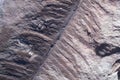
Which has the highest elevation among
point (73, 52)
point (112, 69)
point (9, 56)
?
point (9, 56)

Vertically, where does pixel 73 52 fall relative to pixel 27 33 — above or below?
below

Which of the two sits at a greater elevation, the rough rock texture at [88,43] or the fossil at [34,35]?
the fossil at [34,35]

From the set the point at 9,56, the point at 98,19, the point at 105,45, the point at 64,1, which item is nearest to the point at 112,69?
the point at 105,45

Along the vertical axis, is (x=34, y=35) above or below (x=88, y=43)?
above

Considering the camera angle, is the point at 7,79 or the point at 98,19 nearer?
the point at 98,19

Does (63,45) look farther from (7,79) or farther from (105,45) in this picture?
(7,79)

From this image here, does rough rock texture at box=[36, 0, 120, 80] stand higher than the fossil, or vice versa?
the fossil

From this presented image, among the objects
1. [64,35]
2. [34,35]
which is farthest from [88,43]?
[34,35]

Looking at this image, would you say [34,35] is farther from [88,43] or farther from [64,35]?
[88,43]
